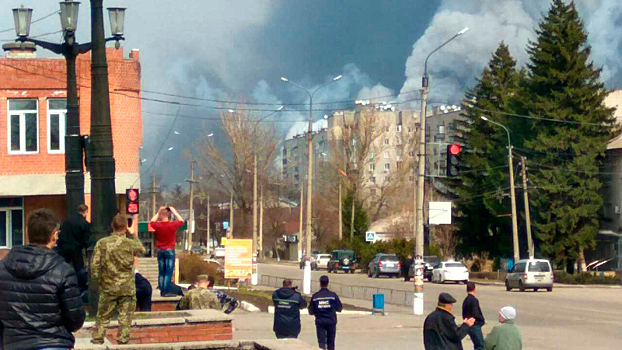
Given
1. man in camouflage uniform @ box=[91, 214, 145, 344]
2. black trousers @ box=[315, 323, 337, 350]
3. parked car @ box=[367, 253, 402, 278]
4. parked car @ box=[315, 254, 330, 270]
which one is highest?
man in camouflage uniform @ box=[91, 214, 145, 344]

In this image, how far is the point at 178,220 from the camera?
1927cm

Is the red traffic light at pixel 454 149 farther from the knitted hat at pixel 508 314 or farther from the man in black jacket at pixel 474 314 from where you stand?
the knitted hat at pixel 508 314

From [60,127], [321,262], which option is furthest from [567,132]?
[60,127]

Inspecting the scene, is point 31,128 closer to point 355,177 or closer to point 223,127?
point 223,127

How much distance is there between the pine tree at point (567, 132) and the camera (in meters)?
65.9

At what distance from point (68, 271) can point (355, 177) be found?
85.9 metres

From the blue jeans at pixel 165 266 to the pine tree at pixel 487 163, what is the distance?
53566 millimetres

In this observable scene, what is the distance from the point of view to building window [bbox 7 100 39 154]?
4256 centimetres

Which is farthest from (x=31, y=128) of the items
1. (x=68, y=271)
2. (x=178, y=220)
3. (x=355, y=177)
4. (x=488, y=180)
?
(x=355, y=177)

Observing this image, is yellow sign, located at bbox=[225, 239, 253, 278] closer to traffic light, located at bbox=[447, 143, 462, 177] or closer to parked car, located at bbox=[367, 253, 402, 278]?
traffic light, located at bbox=[447, 143, 462, 177]

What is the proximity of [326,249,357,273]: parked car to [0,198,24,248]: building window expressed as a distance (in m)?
37.2

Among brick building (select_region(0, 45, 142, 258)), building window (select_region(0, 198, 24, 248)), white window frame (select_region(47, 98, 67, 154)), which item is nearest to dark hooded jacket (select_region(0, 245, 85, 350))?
brick building (select_region(0, 45, 142, 258))

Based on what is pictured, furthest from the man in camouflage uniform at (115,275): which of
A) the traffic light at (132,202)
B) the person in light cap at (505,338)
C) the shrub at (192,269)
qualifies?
the shrub at (192,269)

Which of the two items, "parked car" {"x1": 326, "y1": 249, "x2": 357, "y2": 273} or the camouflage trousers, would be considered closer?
the camouflage trousers
